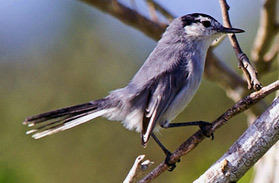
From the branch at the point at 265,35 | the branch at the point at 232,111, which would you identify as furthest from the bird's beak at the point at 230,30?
the branch at the point at 232,111

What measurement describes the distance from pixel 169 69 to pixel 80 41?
2168 millimetres

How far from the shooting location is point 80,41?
15.8ft

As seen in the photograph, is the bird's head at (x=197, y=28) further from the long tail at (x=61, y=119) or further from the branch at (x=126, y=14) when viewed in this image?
the long tail at (x=61, y=119)

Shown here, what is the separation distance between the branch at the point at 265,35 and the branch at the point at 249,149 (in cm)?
141

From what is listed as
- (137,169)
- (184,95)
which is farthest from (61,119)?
(137,169)

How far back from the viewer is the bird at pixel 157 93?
108 inches

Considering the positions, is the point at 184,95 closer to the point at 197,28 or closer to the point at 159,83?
the point at 159,83

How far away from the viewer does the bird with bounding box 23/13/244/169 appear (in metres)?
2.75

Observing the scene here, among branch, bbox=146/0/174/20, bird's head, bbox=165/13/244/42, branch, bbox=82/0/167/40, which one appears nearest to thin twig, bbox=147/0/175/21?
branch, bbox=146/0/174/20

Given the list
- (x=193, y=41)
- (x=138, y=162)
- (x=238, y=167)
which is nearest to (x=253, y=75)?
(x=238, y=167)

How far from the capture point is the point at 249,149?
1.90 metres

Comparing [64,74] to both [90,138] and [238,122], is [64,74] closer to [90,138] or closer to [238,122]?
[90,138]

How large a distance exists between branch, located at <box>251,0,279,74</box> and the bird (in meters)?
0.41

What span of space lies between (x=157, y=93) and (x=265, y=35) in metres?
0.99
